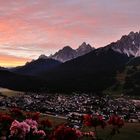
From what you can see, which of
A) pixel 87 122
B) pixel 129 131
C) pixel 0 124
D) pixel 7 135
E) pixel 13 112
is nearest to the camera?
pixel 7 135

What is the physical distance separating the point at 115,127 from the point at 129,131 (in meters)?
161

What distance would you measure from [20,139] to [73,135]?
238 cm

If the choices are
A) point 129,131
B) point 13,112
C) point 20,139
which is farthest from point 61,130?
point 129,131

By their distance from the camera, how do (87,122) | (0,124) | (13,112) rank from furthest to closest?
1. (13,112)
2. (87,122)
3. (0,124)

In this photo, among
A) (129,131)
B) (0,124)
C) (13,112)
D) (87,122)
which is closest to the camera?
(0,124)

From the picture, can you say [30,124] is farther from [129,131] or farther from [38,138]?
[129,131]

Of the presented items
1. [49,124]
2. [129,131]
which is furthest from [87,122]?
[129,131]

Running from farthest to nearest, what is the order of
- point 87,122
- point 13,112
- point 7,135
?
1. point 13,112
2. point 87,122
3. point 7,135

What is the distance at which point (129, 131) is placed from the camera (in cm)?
18388

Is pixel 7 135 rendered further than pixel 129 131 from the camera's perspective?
No

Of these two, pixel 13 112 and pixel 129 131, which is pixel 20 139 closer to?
pixel 13 112

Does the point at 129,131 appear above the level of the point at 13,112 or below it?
below

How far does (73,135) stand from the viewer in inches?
791

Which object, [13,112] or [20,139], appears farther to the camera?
[13,112]
